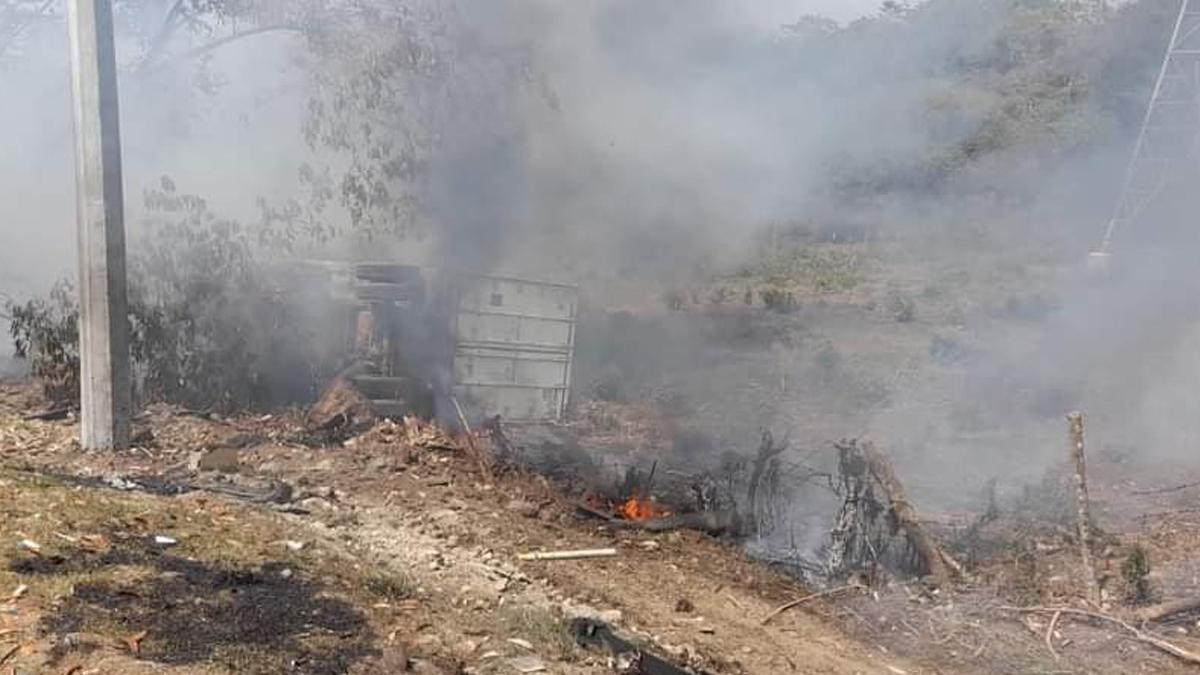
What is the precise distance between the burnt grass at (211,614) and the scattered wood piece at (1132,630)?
3.00 meters

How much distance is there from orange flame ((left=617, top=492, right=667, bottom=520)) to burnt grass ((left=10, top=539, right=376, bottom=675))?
214 centimetres

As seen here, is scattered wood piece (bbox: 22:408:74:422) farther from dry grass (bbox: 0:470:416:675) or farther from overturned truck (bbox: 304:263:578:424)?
dry grass (bbox: 0:470:416:675)

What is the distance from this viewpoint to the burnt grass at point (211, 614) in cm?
358

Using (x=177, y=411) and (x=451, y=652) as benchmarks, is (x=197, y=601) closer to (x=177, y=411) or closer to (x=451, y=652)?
(x=451, y=652)

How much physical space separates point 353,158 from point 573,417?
11.4 feet

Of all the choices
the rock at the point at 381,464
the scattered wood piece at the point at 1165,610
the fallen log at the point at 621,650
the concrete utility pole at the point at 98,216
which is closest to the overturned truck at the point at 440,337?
the rock at the point at 381,464

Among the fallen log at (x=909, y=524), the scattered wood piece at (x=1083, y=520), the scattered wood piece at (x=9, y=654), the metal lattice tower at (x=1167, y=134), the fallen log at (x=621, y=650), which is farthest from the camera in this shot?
the metal lattice tower at (x=1167, y=134)

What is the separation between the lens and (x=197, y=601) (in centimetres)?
402

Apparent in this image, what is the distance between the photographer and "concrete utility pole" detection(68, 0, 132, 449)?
6.25 metres

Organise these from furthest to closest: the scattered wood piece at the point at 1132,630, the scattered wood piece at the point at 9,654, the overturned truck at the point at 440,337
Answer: the overturned truck at the point at 440,337, the scattered wood piece at the point at 1132,630, the scattered wood piece at the point at 9,654

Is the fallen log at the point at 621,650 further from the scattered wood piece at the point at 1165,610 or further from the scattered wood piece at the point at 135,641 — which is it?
the scattered wood piece at the point at 1165,610

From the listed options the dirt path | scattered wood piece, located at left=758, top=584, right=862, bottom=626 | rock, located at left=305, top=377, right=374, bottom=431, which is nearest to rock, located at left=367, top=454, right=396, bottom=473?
the dirt path

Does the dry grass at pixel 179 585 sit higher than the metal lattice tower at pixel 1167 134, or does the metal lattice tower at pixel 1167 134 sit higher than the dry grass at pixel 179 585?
the metal lattice tower at pixel 1167 134

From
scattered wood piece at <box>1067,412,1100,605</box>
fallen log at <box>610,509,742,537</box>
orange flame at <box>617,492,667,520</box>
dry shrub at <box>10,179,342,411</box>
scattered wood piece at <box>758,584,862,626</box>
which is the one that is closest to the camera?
scattered wood piece at <box>758,584,862,626</box>
